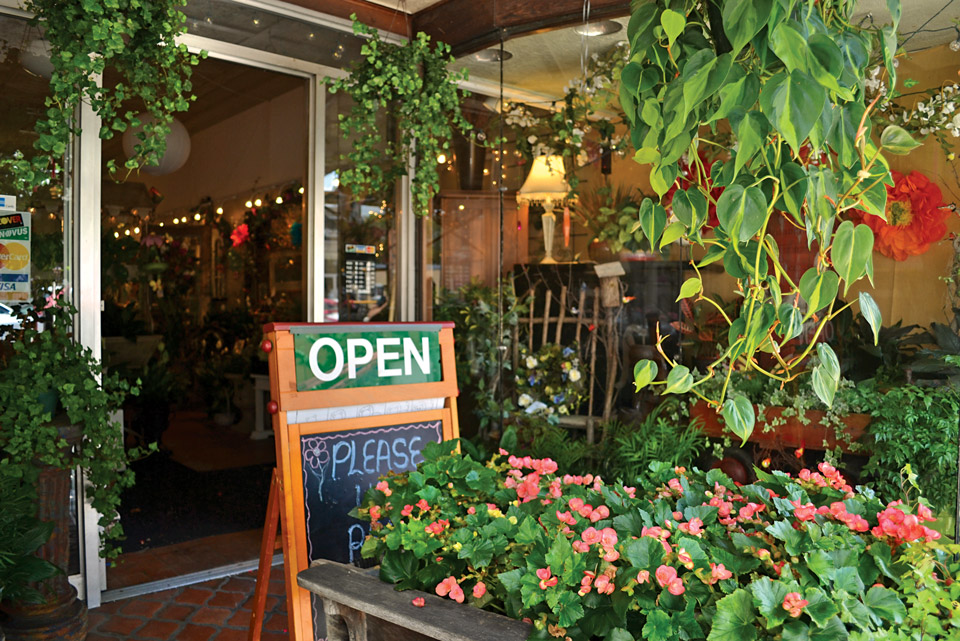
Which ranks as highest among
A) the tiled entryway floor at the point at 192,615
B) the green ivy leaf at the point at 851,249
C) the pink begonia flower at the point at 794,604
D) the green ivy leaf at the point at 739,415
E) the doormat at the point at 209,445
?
the green ivy leaf at the point at 851,249

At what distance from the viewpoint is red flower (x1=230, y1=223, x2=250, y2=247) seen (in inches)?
272

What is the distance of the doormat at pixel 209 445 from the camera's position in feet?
20.6

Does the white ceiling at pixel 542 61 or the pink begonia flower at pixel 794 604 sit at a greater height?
the white ceiling at pixel 542 61

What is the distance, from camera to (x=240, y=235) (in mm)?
7027

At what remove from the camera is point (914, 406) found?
9.56 feet

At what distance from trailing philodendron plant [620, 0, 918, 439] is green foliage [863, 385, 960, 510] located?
2.08 metres

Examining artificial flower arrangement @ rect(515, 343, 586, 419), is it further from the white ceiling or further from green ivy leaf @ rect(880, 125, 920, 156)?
green ivy leaf @ rect(880, 125, 920, 156)

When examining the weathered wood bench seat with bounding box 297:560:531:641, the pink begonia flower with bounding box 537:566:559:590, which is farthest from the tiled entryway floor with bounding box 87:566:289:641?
the pink begonia flower with bounding box 537:566:559:590

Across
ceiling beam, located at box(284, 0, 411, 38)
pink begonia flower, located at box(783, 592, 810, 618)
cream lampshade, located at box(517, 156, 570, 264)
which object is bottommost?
pink begonia flower, located at box(783, 592, 810, 618)

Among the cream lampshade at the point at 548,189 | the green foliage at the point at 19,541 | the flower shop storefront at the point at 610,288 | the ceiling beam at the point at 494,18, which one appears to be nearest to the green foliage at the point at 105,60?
the flower shop storefront at the point at 610,288

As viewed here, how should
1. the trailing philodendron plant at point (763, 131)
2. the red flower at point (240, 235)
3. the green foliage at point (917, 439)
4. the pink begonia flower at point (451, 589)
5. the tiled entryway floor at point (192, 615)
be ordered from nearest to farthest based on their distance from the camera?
1. the trailing philodendron plant at point (763, 131)
2. the pink begonia flower at point (451, 589)
3. the green foliage at point (917, 439)
4. the tiled entryway floor at point (192, 615)
5. the red flower at point (240, 235)

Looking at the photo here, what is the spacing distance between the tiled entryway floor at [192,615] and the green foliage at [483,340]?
4.56ft

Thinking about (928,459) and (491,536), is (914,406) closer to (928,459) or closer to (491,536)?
(928,459)

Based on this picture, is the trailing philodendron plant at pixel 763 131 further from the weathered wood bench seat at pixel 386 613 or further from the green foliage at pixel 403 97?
the green foliage at pixel 403 97
